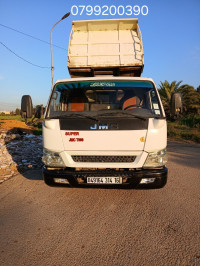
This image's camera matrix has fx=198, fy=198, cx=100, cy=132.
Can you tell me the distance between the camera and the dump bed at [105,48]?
195 inches

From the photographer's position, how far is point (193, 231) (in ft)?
8.38

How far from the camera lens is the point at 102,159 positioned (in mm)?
3062

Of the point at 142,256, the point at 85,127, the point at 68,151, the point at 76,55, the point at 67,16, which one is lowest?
the point at 142,256

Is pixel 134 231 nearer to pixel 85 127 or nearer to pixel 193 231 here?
pixel 193 231

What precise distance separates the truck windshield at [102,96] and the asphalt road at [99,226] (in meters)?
1.60

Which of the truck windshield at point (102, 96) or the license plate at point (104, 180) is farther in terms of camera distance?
the truck windshield at point (102, 96)

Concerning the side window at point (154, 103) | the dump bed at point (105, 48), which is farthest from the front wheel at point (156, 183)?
the dump bed at point (105, 48)

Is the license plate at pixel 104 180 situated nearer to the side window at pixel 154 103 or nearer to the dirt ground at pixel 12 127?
the side window at pixel 154 103

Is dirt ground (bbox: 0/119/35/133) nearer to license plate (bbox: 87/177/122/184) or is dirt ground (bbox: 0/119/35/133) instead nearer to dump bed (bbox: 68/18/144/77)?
dump bed (bbox: 68/18/144/77)

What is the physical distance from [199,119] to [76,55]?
1459 cm

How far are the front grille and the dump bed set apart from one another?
2730 mm

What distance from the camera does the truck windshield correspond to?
3576 mm

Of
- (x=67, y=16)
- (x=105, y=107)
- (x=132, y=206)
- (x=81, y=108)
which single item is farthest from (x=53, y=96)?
(x=67, y=16)

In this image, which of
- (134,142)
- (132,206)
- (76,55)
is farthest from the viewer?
(76,55)
